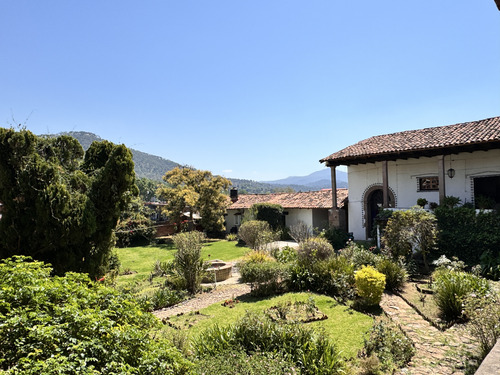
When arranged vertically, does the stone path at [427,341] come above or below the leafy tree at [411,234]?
below

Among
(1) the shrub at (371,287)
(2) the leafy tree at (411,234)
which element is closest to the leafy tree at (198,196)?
(2) the leafy tree at (411,234)

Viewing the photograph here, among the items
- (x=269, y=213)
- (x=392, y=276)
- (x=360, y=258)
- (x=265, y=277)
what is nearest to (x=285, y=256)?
(x=360, y=258)

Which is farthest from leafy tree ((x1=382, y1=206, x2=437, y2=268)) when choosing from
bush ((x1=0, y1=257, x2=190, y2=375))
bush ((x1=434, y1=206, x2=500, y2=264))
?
bush ((x1=0, y1=257, x2=190, y2=375))

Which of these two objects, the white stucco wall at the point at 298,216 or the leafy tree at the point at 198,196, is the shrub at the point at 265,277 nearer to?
the white stucco wall at the point at 298,216

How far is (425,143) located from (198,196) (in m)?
17.4

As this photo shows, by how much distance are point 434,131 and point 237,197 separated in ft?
68.7

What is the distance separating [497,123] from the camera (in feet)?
46.7

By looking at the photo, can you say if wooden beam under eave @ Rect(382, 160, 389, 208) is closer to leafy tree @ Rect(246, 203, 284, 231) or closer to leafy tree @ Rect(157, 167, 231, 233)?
leafy tree @ Rect(246, 203, 284, 231)

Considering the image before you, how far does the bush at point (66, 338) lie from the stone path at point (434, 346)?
4.14 meters

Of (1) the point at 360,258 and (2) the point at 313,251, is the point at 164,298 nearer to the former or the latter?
(2) the point at 313,251

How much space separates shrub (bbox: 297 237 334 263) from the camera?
1007 centimetres

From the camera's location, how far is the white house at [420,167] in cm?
1358

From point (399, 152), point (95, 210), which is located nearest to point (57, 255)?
point (95, 210)

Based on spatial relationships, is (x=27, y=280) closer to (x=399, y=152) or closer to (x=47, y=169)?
(x=47, y=169)
